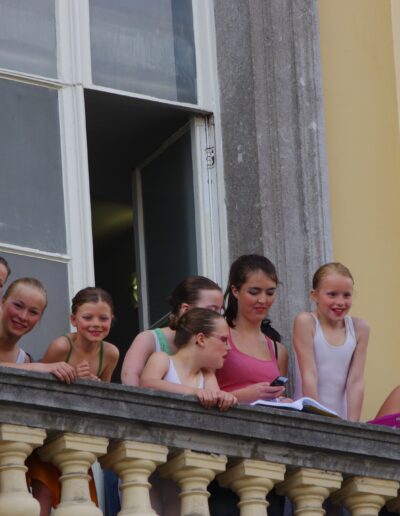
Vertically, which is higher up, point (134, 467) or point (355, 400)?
point (355, 400)

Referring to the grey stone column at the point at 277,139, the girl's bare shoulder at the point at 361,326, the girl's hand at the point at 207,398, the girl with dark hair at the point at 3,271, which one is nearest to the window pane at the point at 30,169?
the girl with dark hair at the point at 3,271

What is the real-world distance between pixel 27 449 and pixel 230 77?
3013 mm

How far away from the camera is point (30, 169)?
10234 millimetres

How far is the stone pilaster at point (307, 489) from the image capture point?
900cm

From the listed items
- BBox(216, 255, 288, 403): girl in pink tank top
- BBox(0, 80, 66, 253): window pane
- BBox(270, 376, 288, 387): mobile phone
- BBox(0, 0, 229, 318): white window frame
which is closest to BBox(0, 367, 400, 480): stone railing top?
BBox(270, 376, 288, 387): mobile phone

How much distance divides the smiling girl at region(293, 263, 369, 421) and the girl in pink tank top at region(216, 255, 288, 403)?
0.14m

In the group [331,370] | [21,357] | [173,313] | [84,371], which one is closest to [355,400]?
[331,370]

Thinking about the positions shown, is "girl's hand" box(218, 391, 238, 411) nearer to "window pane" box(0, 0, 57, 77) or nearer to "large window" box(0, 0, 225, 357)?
"large window" box(0, 0, 225, 357)

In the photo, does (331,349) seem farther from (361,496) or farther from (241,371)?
(361,496)

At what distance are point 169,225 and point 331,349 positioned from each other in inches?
49.0

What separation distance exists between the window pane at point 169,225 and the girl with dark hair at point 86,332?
1.27m

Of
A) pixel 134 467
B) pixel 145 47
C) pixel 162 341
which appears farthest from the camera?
pixel 145 47

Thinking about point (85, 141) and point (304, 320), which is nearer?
Answer: point (304, 320)

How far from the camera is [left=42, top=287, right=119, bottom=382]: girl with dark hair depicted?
9344 mm
